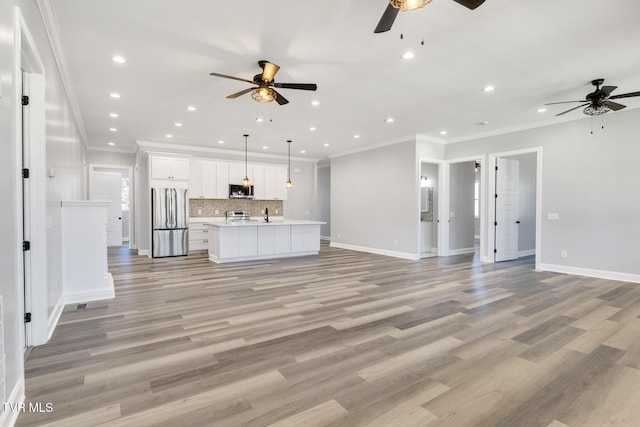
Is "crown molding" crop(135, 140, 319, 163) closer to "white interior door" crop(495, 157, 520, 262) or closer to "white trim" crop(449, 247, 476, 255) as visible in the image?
"white trim" crop(449, 247, 476, 255)

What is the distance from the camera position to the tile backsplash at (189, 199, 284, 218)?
8.98 meters

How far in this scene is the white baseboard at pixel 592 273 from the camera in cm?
524

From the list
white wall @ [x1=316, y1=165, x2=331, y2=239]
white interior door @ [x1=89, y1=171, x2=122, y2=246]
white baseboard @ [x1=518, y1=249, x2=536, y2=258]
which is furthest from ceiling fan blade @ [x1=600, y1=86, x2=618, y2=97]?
white interior door @ [x1=89, y1=171, x2=122, y2=246]

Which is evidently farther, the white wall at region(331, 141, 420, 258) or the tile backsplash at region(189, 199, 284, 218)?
the tile backsplash at region(189, 199, 284, 218)

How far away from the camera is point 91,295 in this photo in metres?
4.08

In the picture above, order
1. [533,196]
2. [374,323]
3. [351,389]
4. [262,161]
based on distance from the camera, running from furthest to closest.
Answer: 1. [262,161]
2. [533,196]
3. [374,323]
4. [351,389]

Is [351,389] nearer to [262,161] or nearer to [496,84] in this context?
[496,84]

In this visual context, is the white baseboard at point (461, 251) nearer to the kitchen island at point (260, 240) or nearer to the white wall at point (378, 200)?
the white wall at point (378, 200)

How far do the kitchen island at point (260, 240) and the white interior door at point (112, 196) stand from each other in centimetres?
446

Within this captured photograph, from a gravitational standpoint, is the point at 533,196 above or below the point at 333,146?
below

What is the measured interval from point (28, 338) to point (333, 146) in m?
7.25

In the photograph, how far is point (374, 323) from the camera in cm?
335

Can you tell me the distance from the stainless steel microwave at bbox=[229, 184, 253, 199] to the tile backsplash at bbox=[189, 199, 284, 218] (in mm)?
429

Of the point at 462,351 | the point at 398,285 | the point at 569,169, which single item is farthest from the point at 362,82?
the point at 569,169
